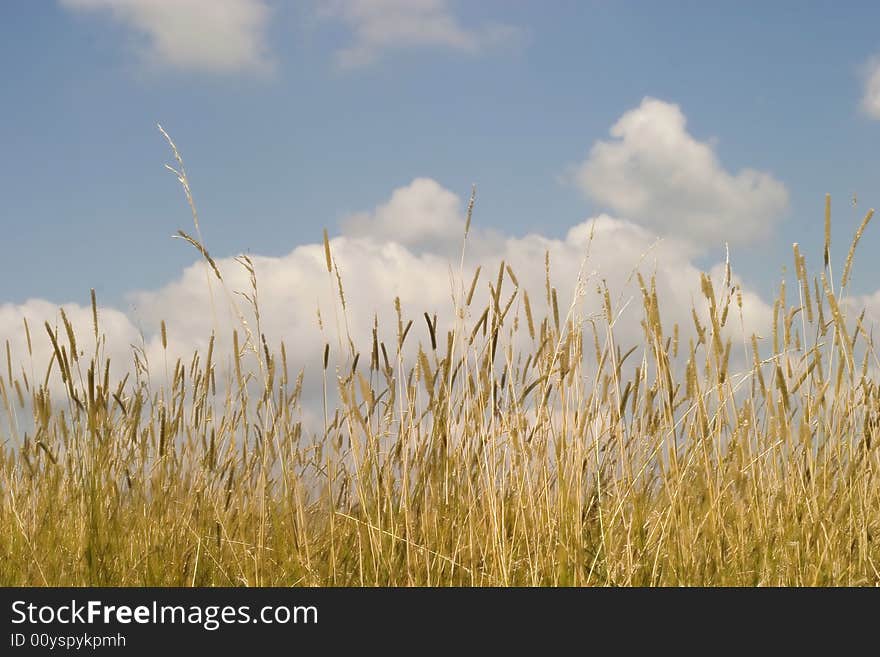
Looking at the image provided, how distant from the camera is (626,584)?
222 cm

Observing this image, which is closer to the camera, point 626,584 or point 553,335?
point 626,584

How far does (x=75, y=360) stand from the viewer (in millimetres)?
2617
